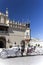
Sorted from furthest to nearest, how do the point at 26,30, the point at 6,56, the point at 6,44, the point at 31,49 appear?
the point at 26,30
the point at 6,44
the point at 31,49
the point at 6,56

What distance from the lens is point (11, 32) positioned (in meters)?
34.0

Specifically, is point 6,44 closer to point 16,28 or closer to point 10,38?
point 10,38

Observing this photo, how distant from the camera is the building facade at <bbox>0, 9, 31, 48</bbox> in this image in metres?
32.8

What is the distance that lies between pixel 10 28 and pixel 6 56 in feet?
44.0

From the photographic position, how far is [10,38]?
33625mm

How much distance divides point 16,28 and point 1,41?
4.64m

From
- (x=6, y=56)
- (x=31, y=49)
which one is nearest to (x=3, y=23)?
(x=31, y=49)

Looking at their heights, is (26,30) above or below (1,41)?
above

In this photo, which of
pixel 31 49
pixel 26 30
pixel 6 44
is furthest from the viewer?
pixel 26 30

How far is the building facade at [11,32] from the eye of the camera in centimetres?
3281

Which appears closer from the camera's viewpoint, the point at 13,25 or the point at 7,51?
the point at 7,51

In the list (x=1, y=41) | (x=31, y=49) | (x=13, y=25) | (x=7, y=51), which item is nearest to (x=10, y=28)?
(x=13, y=25)

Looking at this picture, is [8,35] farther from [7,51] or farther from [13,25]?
→ [7,51]

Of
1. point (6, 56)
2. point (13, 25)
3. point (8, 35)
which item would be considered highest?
point (13, 25)
